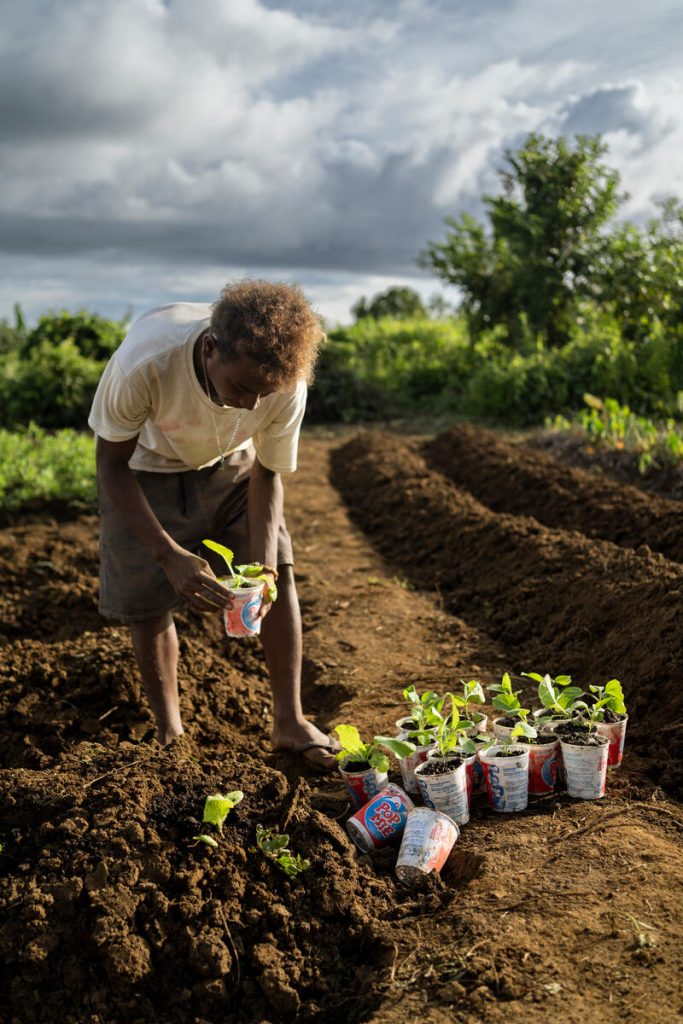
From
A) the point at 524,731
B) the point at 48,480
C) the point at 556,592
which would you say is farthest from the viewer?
the point at 48,480

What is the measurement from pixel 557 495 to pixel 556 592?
279 centimetres

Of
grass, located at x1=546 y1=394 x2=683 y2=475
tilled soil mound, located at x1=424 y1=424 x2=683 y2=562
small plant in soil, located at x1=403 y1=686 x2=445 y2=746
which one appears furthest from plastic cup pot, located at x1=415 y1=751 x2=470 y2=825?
grass, located at x1=546 y1=394 x2=683 y2=475

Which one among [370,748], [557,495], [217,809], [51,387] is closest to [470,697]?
[370,748]

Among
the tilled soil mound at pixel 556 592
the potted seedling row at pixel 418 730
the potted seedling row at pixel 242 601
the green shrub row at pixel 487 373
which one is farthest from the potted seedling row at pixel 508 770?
the green shrub row at pixel 487 373

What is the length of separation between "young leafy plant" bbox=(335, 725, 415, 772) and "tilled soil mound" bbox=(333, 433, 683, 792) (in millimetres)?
1108

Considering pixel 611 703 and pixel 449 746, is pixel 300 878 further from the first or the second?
pixel 611 703

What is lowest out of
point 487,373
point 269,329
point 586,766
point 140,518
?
point 586,766

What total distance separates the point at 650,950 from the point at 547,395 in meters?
11.3

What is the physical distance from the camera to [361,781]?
3.30 metres

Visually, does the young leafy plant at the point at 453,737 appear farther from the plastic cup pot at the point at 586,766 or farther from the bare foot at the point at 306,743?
the bare foot at the point at 306,743

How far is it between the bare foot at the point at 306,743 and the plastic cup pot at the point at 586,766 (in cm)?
89

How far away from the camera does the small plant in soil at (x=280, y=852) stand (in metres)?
2.74

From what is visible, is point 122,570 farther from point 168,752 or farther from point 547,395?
point 547,395

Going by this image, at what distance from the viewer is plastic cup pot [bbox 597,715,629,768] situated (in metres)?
3.42
